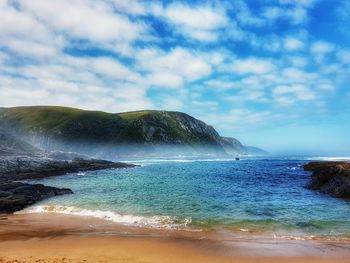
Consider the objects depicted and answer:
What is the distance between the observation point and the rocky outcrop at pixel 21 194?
103 feet

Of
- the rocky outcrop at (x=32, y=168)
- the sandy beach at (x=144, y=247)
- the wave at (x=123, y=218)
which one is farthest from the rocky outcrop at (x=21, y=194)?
the rocky outcrop at (x=32, y=168)

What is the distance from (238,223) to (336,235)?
628 centimetres

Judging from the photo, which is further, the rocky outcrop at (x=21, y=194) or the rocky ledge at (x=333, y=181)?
the rocky ledge at (x=333, y=181)

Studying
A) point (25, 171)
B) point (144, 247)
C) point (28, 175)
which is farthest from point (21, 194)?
point (25, 171)

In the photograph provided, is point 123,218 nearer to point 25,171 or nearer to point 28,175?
point 28,175

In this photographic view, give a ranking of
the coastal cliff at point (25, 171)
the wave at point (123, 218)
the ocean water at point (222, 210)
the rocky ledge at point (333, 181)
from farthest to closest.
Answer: the rocky ledge at point (333, 181)
the coastal cliff at point (25, 171)
the wave at point (123, 218)
the ocean water at point (222, 210)

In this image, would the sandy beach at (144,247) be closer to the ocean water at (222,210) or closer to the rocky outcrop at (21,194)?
the ocean water at (222,210)

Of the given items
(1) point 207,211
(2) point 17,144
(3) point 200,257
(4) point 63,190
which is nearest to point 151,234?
(3) point 200,257

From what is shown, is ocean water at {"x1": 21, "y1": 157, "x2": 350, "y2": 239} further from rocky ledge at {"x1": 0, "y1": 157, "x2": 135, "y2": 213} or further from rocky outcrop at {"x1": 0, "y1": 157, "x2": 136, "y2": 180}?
rocky outcrop at {"x1": 0, "y1": 157, "x2": 136, "y2": 180}

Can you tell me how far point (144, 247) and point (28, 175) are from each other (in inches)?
2208

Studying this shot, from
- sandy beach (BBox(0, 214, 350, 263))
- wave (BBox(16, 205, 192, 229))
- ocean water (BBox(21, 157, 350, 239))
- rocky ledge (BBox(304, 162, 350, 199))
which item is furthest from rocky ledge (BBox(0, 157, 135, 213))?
rocky ledge (BBox(304, 162, 350, 199))

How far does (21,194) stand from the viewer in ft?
117

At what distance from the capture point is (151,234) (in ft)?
67.6

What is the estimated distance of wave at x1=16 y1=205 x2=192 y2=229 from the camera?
23.6m
